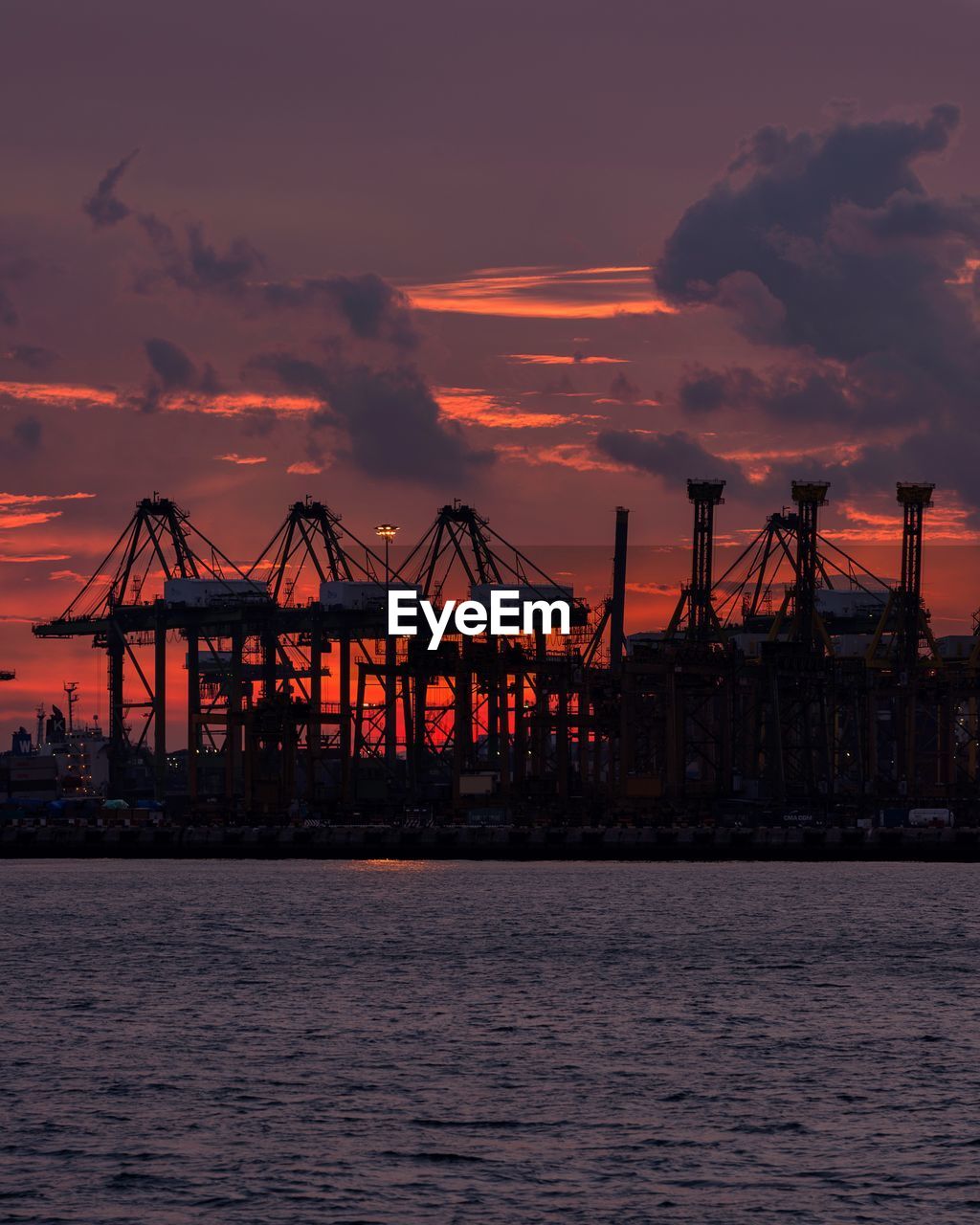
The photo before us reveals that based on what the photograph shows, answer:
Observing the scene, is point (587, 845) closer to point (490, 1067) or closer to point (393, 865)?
point (393, 865)

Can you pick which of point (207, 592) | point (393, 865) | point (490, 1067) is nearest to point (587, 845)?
point (393, 865)

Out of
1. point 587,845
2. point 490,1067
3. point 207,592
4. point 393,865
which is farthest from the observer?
point 207,592

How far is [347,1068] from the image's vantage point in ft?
149

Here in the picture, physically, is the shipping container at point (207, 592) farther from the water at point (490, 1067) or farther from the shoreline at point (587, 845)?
the water at point (490, 1067)

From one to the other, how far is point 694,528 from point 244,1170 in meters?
158

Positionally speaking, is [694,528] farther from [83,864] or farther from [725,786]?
[83,864]

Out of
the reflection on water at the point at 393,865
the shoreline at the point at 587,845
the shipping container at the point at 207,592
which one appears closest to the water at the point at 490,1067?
the reflection on water at the point at 393,865

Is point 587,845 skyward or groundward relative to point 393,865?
skyward

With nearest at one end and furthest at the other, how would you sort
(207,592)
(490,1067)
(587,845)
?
(490,1067) < (587,845) < (207,592)

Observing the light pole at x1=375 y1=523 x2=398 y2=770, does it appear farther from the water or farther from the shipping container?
the water

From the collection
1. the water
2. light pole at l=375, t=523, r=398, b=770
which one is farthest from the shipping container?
the water

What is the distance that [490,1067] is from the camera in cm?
4541

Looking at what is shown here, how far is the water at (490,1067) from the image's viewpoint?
33.4m

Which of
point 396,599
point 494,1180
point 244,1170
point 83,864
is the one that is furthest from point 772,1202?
point 396,599
